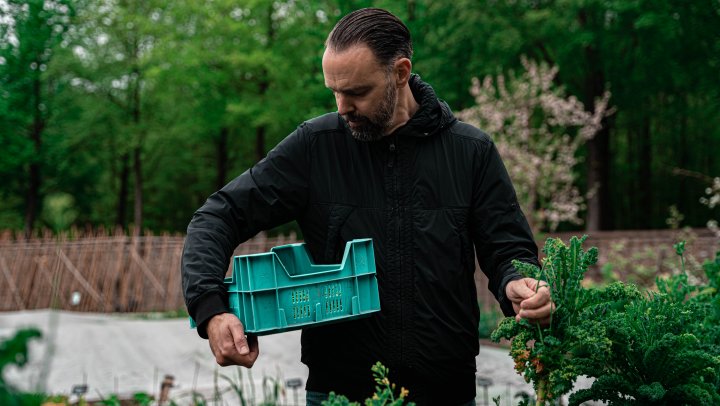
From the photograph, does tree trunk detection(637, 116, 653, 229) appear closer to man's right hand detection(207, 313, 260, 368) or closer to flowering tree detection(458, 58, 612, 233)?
flowering tree detection(458, 58, 612, 233)

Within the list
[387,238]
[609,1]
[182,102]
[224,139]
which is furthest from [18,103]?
[387,238]

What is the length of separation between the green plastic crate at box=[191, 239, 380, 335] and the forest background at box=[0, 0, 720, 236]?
50.4 ft

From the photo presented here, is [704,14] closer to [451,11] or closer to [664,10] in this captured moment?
[664,10]

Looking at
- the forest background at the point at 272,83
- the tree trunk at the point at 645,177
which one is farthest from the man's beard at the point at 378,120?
the tree trunk at the point at 645,177

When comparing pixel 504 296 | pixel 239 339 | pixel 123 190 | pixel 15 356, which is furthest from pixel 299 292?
pixel 123 190

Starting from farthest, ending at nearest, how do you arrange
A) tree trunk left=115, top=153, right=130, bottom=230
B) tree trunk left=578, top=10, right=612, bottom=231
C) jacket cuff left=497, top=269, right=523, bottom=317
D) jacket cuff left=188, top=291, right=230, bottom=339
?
tree trunk left=115, top=153, right=130, bottom=230
tree trunk left=578, top=10, right=612, bottom=231
jacket cuff left=497, top=269, right=523, bottom=317
jacket cuff left=188, top=291, right=230, bottom=339

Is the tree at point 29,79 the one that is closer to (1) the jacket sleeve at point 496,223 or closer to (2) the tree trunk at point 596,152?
(2) the tree trunk at point 596,152

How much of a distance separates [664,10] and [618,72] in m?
4.77

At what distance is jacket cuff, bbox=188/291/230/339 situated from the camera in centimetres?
214

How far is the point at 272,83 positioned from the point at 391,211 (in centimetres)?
2765

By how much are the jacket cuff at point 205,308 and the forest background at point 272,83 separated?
616 inches

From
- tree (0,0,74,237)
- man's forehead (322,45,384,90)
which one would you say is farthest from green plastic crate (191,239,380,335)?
tree (0,0,74,237)

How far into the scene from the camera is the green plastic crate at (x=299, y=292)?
2203 millimetres

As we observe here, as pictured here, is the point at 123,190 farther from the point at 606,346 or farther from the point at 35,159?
the point at 606,346
